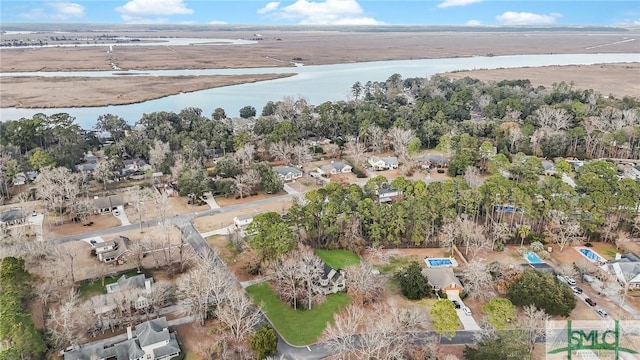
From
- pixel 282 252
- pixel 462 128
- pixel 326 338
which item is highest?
pixel 462 128

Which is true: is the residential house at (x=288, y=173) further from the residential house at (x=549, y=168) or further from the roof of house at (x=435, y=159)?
the residential house at (x=549, y=168)

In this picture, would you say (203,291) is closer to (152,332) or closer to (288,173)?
(152,332)

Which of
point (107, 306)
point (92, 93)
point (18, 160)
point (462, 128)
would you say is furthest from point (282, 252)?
point (92, 93)

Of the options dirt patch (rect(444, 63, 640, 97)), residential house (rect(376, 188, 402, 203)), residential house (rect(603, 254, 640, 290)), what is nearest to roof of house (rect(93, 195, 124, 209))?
residential house (rect(376, 188, 402, 203))

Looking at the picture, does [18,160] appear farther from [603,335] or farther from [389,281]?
[603,335]

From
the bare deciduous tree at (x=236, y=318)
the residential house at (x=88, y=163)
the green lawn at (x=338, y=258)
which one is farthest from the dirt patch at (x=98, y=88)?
the bare deciduous tree at (x=236, y=318)

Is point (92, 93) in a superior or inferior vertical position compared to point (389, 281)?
superior

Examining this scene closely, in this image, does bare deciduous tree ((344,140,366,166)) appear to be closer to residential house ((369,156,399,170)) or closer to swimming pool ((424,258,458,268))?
residential house ((369,156,399,170))
